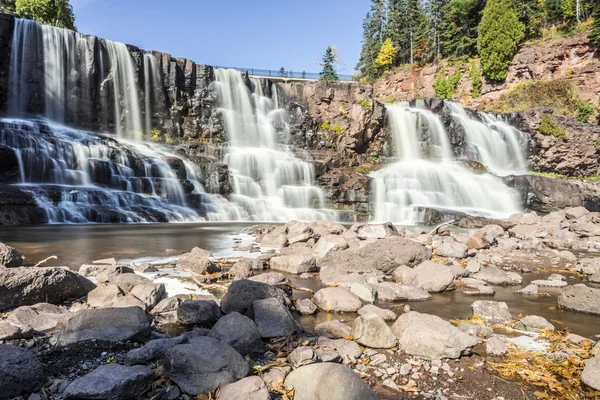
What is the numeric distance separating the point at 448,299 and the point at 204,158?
18.1 m

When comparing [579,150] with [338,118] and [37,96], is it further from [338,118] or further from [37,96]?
[37,96]

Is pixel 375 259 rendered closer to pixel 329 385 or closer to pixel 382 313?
pixel 382 313

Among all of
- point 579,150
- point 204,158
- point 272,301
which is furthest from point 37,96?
point 579,150

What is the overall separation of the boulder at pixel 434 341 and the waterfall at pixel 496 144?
1146 inches

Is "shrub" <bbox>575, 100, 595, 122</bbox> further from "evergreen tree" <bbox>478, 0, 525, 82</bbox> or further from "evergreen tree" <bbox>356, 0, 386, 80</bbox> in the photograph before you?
"evergreen tree" <bbox>356, 0, 386, 80</bbox>

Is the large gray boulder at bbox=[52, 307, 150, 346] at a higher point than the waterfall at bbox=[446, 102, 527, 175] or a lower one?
lower

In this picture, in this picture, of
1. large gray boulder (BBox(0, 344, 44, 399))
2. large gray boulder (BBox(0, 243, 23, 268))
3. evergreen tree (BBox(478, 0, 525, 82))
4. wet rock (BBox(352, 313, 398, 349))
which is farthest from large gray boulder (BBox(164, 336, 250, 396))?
evergreen tree (BBox(478, 0, 525, 82))

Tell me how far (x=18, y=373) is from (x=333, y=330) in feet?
7.96

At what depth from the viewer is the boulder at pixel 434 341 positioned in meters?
2.96

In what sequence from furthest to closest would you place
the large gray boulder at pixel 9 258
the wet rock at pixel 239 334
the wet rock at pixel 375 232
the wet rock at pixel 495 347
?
the wet rock at pixel 375 232
the large gray boulder at pixel 9 258
the wet rock at pixel 495 347
the wet rock at pixel 239 334

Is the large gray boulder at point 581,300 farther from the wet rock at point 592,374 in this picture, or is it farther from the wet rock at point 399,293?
the wet rock at point 592,374

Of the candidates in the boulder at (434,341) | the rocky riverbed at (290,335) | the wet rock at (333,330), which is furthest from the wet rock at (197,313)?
the boulder at (434,341)

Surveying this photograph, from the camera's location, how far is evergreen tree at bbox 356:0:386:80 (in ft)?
192

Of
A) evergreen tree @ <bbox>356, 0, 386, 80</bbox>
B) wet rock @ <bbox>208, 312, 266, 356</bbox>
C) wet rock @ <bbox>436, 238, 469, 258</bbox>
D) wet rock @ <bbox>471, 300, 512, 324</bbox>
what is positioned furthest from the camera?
evergreen tree @ <bbox>356, 0, 386, 80</bbox>
